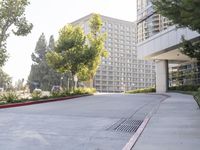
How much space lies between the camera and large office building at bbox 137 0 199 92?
4234 centimetres

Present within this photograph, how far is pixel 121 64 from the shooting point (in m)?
141

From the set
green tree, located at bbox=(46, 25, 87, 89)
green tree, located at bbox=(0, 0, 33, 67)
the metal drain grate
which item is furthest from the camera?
green tree, located at bbox=(46, 25, 87, 89)

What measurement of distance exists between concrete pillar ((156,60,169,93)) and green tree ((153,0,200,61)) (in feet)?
114

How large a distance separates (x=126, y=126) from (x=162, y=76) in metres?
41.3

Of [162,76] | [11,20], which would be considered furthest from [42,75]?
[11,20]


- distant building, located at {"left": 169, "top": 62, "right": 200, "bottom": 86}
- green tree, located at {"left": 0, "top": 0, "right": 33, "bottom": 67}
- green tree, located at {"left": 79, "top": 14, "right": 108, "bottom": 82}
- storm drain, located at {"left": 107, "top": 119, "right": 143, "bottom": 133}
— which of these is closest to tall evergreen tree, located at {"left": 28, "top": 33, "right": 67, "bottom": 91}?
distant building, located at {"left": 169, "top": 62, "right": 200, "bottom": 86}

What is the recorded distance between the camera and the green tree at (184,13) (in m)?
9.59

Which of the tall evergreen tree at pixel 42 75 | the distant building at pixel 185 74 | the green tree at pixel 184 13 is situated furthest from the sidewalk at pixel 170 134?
the tall evergreen tree at pixel 42 75

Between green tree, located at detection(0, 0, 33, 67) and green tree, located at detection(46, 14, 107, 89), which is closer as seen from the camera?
green tree, located at detection(0, 0, 33, 67)

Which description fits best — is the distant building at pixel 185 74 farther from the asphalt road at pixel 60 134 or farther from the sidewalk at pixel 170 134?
the asphalt road at pixel 60 134

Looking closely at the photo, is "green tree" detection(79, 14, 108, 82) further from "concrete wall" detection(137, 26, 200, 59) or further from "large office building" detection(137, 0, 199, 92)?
"large office building" detection(137, 0, 199, 92)

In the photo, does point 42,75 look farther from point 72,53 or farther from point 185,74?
point 72,53

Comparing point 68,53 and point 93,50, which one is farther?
point 93,50

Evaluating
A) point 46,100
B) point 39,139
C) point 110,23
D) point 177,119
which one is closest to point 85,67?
point 46,100
